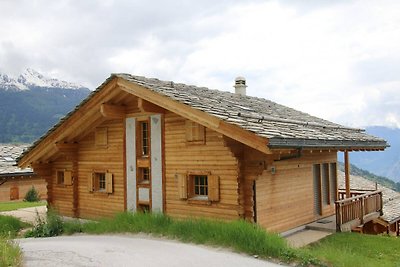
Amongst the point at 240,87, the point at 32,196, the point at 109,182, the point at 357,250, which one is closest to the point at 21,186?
the point at 32,196

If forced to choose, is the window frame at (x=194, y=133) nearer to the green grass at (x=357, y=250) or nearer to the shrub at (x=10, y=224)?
the green grass at (x=357, y=250)

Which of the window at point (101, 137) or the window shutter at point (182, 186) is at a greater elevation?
the window at point (101, 137)

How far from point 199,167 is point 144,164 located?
8.26 feet

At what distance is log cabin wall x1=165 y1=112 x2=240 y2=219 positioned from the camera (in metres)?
11.6

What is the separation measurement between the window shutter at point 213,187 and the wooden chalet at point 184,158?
1.2 inches

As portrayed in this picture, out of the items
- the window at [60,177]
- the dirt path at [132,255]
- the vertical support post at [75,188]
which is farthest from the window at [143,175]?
the window at [60,177]

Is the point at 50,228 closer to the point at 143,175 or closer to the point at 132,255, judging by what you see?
the point at 143,175

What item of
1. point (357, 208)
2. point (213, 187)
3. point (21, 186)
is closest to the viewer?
point (213, 187)

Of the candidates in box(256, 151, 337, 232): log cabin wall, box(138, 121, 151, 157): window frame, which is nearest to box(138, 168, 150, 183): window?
box(138, 121, 151, 157): window frame

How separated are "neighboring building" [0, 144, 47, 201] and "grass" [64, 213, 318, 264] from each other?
60.0 feet

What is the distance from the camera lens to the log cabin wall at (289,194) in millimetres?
11844

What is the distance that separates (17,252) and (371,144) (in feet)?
45.9

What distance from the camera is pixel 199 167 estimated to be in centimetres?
1235

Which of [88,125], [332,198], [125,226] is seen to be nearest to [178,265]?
[125,226]
